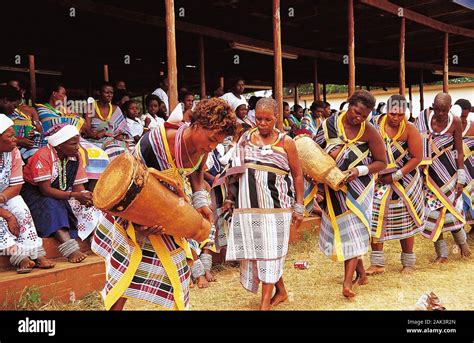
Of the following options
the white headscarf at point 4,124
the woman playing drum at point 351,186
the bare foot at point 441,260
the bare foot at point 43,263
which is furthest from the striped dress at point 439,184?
the white headscarf at point 4,124

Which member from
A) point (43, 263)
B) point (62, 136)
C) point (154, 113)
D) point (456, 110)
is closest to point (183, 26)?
point (154, 113)

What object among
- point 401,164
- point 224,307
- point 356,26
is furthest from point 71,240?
point 356,26

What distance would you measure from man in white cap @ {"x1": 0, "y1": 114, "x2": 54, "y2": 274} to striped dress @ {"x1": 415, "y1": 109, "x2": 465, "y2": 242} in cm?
407

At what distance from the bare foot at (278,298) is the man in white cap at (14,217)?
185 centimetres

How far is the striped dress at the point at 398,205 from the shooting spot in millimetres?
5375

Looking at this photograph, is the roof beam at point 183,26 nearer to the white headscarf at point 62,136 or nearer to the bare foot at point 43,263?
the white headscarf at point 62,136

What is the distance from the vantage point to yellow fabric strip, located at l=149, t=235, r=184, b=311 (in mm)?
3098

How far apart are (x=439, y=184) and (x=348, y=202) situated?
6.19 feet

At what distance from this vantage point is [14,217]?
→ 405cm

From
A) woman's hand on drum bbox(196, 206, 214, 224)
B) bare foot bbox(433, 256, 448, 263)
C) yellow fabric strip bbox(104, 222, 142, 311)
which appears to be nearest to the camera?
yellow fabric strip bbox(104, 222, 142, 311)

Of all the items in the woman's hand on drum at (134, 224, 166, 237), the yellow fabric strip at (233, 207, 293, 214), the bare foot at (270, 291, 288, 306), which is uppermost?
the woman's hand on drum at (134, 224, 166, 237)

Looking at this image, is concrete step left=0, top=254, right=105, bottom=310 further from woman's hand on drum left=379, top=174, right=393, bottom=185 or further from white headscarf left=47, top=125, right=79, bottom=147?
woman's hand on drum left=379, top=174, right=393, bottom=185

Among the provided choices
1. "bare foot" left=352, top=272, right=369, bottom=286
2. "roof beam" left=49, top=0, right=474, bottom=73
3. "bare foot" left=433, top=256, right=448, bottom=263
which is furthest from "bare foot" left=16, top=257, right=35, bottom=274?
"roof beam" left=49, top=0, right=474, bottom=73
